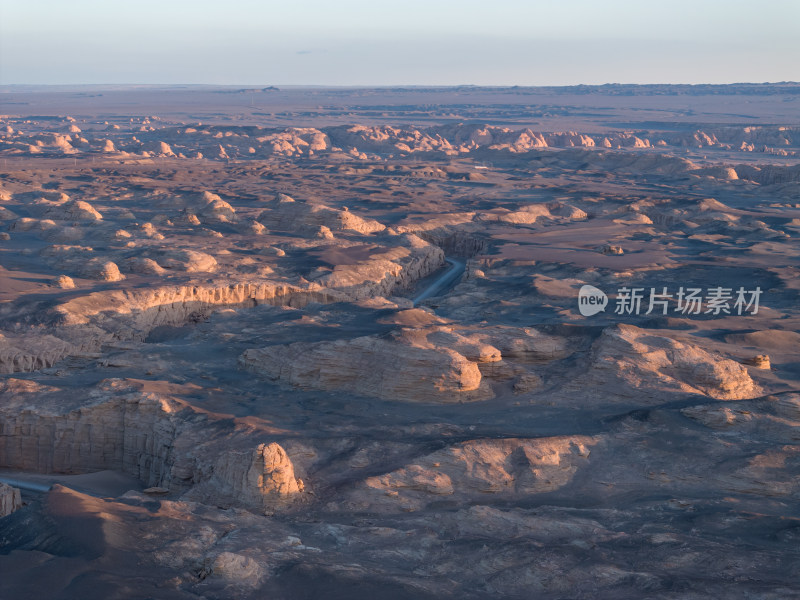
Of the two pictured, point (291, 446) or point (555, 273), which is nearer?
point (291, 446)

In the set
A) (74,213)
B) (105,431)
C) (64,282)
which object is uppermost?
(74,213)

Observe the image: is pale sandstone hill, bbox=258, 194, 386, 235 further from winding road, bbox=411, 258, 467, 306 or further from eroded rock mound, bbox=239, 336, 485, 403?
eroded rock mound, bbox=239, 336, 485, 403

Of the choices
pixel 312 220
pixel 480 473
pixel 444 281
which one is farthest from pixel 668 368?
pixel 312 220

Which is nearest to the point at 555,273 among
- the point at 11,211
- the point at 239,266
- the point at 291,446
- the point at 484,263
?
the point at 484,263

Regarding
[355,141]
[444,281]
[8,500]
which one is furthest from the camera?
[355,141]

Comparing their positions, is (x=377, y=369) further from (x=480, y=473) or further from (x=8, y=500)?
(x=8, y=500)

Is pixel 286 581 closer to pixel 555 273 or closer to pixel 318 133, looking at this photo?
pixel 555 273

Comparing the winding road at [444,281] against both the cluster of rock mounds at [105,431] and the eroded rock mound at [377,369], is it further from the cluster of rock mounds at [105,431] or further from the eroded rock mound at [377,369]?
the cluster of rock mounds at [105,431]

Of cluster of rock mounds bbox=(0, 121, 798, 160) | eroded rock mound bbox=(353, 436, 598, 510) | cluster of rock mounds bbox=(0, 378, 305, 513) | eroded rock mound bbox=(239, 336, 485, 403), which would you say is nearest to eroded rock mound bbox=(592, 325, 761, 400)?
eroded rock mound bbox=(239, 336, 485, 403)

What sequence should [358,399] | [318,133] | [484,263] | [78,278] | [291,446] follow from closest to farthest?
[291,446] → [358,399] → [78,278] → [484,263] → [318,133]

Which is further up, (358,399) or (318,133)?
(318,133)
